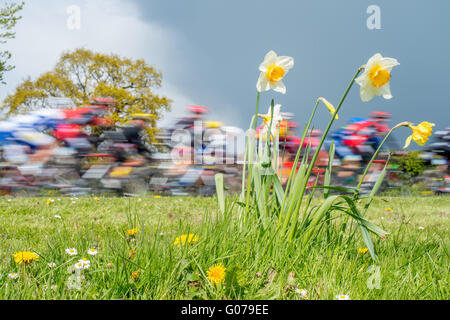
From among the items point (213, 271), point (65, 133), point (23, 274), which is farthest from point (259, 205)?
point (65, 133)

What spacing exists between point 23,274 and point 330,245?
1176 millimetres

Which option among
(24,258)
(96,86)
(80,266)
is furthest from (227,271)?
(96,86)

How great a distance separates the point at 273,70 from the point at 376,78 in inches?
15.3

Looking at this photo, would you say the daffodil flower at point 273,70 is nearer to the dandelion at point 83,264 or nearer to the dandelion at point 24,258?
the dandelion at point 83,264

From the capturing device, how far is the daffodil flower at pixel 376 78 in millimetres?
1299

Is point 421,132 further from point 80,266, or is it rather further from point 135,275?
point 80,266

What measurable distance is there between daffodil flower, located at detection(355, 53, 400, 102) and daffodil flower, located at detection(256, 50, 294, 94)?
271mm

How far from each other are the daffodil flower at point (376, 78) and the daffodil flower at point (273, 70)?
271mm

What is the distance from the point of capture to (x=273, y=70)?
1.38 m

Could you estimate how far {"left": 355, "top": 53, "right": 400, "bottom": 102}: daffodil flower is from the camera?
51.1 inches

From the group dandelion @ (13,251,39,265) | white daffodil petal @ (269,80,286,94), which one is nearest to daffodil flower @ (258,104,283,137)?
white daffodil petal @ (269,80,286,94)

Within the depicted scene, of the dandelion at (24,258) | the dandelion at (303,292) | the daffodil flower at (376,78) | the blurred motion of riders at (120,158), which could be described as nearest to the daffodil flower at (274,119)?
the daffodil flower at (376,78)

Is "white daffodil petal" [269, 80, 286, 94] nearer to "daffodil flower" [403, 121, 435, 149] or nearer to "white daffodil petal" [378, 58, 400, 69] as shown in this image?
"white daffodil petal" [378, 58, 400, 69]
